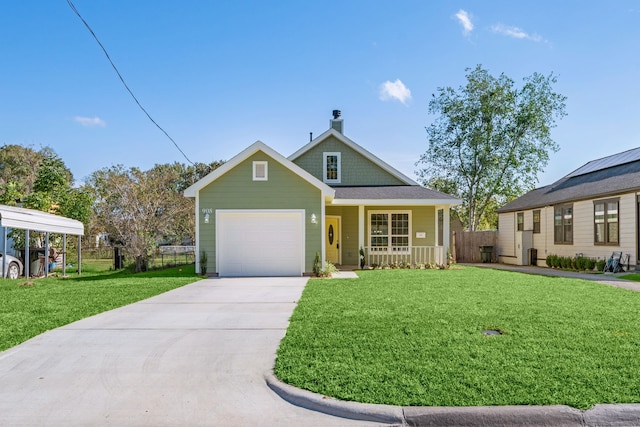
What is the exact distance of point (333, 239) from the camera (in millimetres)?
19344

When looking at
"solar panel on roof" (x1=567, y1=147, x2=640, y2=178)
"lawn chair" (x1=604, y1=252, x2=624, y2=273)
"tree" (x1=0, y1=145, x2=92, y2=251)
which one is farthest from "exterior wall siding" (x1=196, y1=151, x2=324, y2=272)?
"solar panel on roof" (x1=567, y1=147, x2=640, y2=178)

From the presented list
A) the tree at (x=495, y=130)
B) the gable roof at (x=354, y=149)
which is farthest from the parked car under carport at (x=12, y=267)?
the tree at (x=495, y=130)

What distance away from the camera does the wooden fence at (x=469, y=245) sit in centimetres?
2497

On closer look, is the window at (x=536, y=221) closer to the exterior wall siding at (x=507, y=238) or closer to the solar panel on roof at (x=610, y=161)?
the exterior wall siding at (x=507, y=238)

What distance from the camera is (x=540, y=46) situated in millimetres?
20281

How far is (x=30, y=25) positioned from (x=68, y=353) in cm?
1032

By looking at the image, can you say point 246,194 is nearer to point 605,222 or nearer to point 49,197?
point 49,197

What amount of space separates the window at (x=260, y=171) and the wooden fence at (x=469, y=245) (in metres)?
13.6

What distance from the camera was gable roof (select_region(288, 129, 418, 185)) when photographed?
65.7 feet

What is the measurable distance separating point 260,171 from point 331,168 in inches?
232

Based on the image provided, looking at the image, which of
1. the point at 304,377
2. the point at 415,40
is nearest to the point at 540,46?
the point at 415,40

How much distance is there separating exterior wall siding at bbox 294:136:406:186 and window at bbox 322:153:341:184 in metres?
0.14

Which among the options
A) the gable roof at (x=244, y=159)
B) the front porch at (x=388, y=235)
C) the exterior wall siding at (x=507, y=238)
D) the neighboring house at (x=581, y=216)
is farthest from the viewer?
the exterior wall siding at (x=507, y=238)

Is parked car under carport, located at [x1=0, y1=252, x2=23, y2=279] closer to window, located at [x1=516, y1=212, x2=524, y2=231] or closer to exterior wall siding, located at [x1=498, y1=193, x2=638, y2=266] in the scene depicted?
exterior wall siding, located at [x1=498, y1=193, x2=638, y2=266]
